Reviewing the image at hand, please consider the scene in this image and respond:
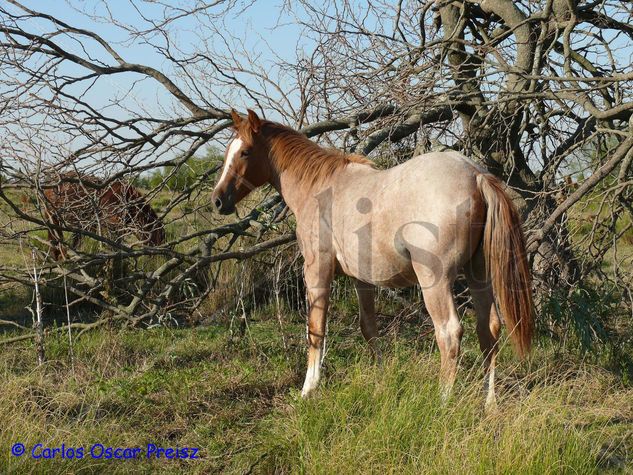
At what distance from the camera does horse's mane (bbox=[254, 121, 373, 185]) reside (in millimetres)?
4879

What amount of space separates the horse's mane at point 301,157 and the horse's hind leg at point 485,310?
1136mm

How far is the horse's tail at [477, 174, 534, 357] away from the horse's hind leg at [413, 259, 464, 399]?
277 millimetres

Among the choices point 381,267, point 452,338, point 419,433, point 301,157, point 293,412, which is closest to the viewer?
point 419,433

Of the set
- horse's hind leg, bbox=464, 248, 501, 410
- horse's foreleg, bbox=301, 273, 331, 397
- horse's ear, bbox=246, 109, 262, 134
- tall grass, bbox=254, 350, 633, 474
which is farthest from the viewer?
horse's ear, bbox=246, 109, 262, 134

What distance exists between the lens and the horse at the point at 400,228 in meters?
3.94

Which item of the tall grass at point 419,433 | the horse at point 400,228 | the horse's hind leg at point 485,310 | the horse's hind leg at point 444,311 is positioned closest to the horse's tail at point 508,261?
the horse at point 400,228

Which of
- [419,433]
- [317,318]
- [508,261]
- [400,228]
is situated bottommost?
[419,433]

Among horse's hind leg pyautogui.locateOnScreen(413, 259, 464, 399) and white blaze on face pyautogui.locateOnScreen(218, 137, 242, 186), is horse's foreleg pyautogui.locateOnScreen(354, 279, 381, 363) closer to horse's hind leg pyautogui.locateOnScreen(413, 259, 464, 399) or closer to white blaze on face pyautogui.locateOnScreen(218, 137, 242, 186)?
horse's hind leg pyautogui.locateOnScreen(413, 259, 464, 399)

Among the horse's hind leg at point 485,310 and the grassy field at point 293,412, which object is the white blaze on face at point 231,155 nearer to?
the grassy field at point 293,412

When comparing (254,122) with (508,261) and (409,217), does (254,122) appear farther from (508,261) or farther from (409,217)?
(508,261)

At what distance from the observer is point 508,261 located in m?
3.98

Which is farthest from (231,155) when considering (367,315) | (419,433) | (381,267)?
(419,433)

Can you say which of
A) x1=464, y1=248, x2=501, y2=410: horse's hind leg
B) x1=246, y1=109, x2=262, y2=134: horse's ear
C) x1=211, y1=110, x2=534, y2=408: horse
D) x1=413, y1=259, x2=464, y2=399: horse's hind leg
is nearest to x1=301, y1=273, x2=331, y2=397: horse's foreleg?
x1=211, y1=110, x2=534, y2=408: horse

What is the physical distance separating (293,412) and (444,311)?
106 centimetres
